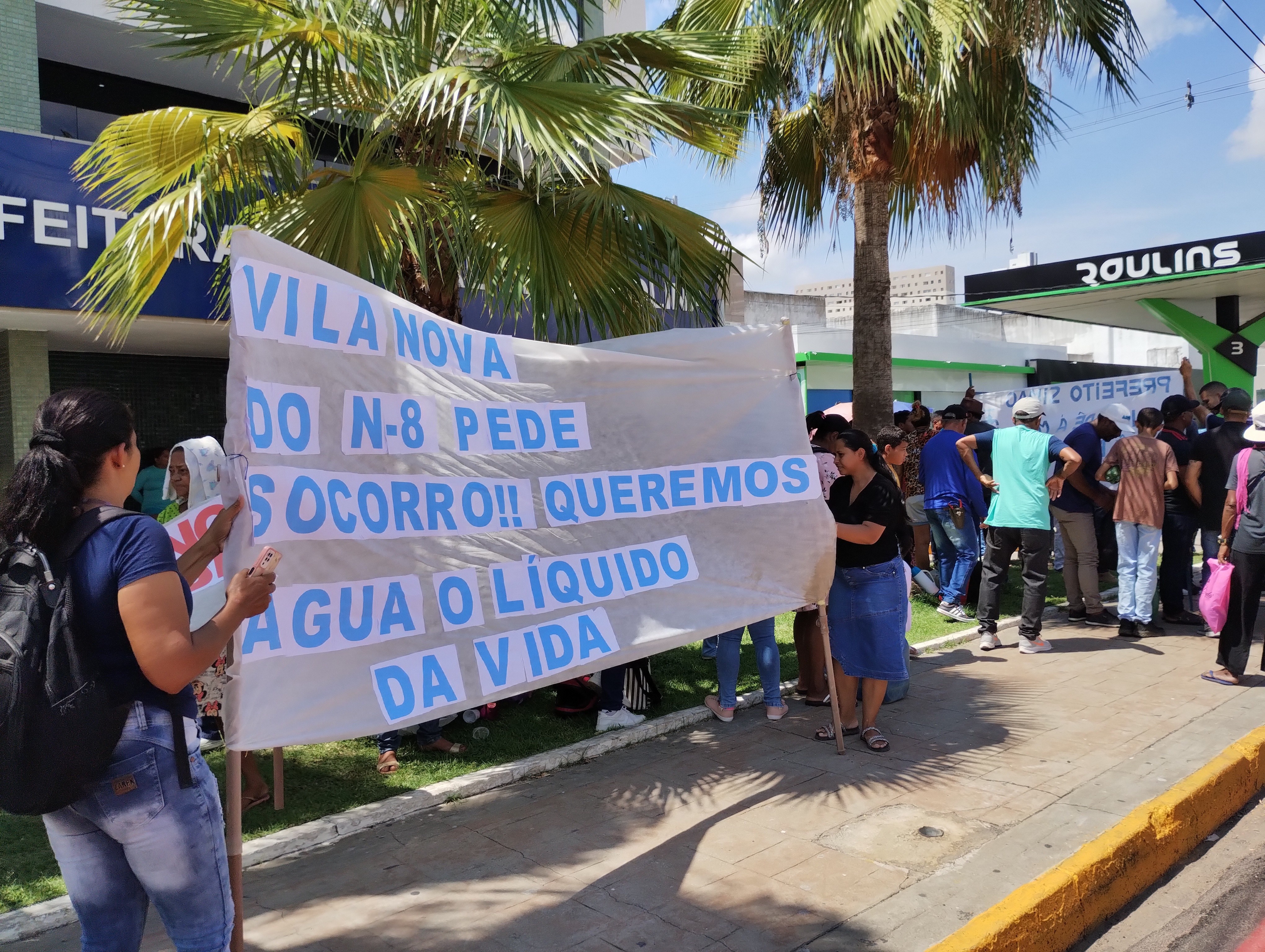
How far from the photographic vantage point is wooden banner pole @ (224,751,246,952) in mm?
2852

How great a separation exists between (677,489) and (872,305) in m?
5.35

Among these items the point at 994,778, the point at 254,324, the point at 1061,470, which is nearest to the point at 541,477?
the point at 254,324

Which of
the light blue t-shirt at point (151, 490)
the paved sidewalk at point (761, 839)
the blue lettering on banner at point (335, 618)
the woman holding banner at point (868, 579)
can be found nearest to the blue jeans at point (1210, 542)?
the paved sidewalk at point (761, 839)

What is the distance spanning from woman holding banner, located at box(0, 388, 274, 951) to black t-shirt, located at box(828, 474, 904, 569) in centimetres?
370

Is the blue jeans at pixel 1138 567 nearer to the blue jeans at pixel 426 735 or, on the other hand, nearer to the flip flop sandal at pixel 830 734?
the flip flop sandal at pixel 830 734

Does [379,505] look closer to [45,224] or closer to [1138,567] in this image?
[45,224]

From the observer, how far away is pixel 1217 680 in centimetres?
664

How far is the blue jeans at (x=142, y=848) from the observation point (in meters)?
2.24

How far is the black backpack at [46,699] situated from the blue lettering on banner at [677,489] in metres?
2.18

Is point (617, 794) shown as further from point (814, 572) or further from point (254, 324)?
point (254, 324)

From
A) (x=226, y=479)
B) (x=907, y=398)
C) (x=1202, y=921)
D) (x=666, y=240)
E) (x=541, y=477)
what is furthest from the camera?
(x=907, y=398)

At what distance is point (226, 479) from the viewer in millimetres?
2996

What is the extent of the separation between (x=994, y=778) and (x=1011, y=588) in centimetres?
589

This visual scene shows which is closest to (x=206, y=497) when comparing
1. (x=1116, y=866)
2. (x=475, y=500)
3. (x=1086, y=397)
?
(x=475, y=500)
